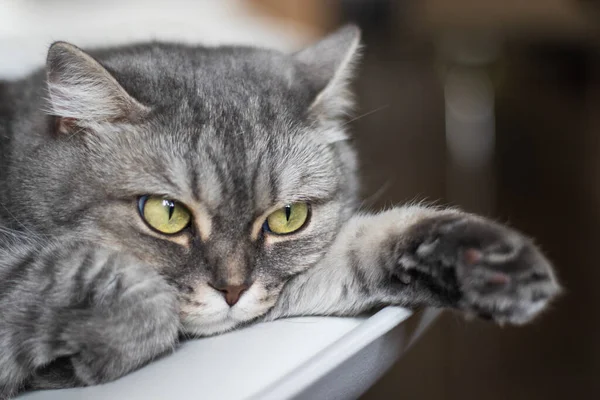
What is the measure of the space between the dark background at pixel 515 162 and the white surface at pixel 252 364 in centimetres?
148

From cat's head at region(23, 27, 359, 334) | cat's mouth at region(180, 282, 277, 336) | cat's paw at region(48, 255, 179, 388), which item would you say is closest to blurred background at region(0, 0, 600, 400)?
cat's head at region(23, 27, 359, 334)

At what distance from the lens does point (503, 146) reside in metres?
2.33

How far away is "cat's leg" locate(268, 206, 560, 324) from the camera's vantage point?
2.50ft

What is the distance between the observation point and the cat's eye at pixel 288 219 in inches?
38.2

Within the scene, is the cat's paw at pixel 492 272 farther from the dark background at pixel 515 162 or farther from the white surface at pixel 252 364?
the dark background at pixel 515 162

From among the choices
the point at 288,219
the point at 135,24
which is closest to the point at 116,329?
the point at 288,219

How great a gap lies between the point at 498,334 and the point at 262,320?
5.25ft

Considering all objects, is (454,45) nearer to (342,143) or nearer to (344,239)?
(342,143)

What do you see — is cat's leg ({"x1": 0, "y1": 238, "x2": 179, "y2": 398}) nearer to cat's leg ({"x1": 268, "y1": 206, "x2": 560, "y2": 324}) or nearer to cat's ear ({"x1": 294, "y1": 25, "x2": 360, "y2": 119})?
cat's leg ({"x1": 268, "y1": 206, "x2": 560, "y2": 324})

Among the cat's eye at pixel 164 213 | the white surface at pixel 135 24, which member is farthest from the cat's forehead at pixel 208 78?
the white surface at pixel 135 24

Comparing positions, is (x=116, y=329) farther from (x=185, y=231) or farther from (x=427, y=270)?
(x=427, y=270)

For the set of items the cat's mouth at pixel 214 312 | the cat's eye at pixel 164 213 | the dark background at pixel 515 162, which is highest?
the cat's eye at pixel 164 213

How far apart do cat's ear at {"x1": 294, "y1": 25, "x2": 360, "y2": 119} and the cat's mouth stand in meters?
0.37

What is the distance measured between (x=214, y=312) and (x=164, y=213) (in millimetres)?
161
